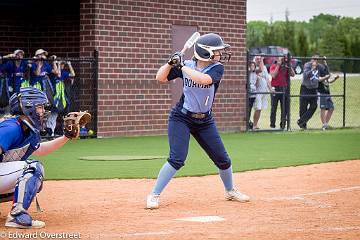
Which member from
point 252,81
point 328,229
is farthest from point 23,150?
point 252,81

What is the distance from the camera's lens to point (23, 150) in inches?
345

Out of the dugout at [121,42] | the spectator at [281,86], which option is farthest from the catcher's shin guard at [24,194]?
the spectator at [281,86]

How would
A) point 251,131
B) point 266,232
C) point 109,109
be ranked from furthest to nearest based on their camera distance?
point 251,131
point 109,109
point 266,232

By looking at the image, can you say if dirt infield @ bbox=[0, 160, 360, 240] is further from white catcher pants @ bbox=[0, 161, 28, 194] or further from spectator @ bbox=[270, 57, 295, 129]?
spectator @ bbox=[270, 57, 295, 129]

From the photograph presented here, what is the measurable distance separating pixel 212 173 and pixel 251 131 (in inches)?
419

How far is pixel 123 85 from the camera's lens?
71.2 ft

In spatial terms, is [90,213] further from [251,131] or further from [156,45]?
[251,131]

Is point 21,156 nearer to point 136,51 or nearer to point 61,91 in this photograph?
point 61,91

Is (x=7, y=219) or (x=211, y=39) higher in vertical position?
(x=211, y=39)

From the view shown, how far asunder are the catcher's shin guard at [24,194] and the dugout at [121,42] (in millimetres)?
12054

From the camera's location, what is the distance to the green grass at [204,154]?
14.2 metres

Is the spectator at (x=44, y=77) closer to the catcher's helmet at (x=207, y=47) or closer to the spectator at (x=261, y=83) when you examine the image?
the spectator at (x=261, y=83)

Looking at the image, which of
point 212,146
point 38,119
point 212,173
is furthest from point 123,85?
point 38,119

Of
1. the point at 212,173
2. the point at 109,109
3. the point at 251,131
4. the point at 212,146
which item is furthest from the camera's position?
the point at 251,131
